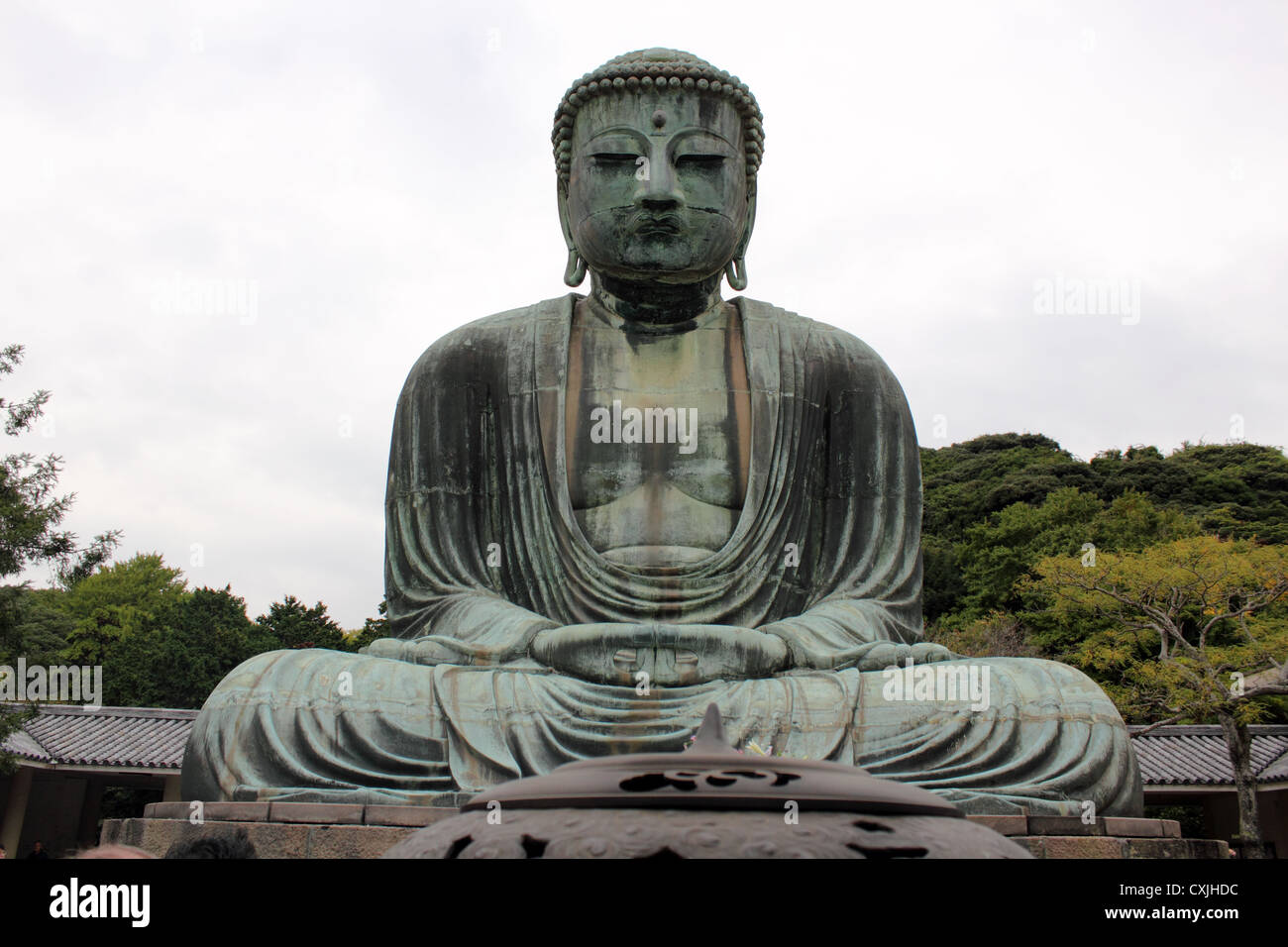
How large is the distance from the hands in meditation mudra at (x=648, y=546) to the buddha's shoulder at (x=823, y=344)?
0.02 metres

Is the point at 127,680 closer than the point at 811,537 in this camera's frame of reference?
No

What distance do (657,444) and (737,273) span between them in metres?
1.28

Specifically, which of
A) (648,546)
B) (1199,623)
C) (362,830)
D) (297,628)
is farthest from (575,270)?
(297,628)

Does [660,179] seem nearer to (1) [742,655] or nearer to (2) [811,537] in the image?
(2) [811,537]

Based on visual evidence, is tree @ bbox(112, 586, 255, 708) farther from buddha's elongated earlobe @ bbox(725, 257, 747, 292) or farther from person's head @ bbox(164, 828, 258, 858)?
person's head @ bbox(164, 828, 258, 858)

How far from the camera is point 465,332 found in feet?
23.7

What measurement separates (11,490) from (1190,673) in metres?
16.2

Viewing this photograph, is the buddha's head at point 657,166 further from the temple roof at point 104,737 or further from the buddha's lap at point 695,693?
the temple roof at point 104,737

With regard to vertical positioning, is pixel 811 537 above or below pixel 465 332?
below

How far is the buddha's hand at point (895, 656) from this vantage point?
18.9 feet

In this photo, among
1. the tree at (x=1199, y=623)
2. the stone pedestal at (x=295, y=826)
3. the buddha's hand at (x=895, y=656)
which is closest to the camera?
the stone pedestal at (x=295, y=826)

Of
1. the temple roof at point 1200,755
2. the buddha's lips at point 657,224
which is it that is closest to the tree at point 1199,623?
the temple roof at point 1200,755

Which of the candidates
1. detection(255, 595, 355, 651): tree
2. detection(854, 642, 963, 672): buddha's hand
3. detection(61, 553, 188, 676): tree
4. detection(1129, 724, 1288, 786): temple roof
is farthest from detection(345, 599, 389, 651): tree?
detection(854, 642, 963, 672): buddha's hand

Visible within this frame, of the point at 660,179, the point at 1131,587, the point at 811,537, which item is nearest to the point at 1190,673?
the point at 1131,587
